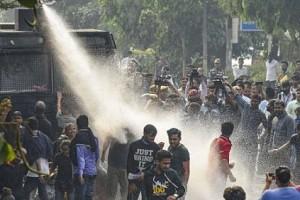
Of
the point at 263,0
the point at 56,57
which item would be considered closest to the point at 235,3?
the point at 263,0

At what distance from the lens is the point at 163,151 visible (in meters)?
10.5

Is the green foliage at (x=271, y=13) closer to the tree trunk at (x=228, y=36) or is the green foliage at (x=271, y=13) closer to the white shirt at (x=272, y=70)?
the white shirt at (x=272, y=70)

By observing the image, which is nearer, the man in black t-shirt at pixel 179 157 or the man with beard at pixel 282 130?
the man in black t-shirt at pixel 179 157

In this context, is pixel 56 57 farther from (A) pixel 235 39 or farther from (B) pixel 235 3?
(A) pixel 235 39

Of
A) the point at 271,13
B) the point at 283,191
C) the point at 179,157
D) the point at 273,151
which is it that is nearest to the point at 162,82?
the point at 273,151

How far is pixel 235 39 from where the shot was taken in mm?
37438

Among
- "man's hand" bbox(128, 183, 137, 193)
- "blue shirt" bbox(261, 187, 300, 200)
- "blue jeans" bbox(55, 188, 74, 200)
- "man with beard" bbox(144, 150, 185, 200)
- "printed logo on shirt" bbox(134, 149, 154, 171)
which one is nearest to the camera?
"blue shirt" bbox(261, 187, 300, 200)

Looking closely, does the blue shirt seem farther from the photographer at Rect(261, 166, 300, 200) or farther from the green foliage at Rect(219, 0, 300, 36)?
the green foliage at Rect(219, 0, 300, 36)

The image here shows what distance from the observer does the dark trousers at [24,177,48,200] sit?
42.9 feet

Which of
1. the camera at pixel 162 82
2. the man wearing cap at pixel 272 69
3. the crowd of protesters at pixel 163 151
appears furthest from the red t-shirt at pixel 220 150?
the man wearing cap at pixel 272 69

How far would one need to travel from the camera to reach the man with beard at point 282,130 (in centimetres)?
1514

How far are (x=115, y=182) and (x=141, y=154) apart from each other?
1846 millimetres

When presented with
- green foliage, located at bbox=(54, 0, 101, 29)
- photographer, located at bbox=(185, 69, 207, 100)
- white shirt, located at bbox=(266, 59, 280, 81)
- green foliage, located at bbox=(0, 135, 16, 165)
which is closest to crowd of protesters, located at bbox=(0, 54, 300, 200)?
photographer, located at bbox=(185, 69, 207, 100)

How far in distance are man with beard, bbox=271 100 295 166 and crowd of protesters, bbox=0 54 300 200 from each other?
15mm
